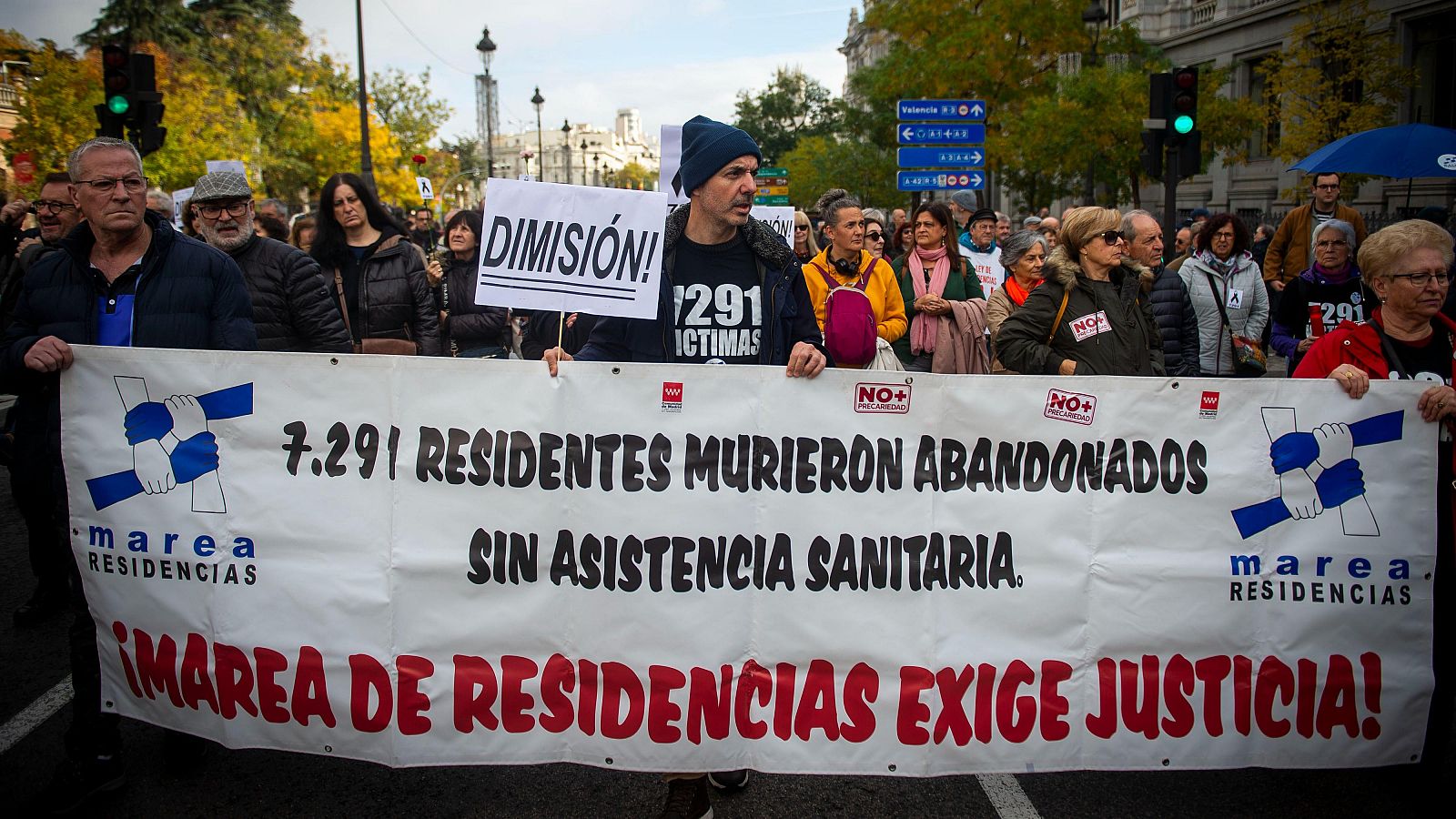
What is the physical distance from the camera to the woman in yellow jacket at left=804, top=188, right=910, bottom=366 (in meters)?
6.19

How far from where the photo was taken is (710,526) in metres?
3.34

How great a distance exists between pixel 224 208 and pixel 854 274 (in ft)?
11.2

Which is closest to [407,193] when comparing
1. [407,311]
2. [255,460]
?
[407,311]

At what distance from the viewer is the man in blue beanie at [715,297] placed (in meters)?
3.68

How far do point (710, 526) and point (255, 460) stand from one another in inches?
59.4

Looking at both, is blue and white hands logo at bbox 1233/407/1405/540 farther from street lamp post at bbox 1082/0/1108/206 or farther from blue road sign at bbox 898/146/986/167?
street lamp post at bbox 1082/0/1108/206

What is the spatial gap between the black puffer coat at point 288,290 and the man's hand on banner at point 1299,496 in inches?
159

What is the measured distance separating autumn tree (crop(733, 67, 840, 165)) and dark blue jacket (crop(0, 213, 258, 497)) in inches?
3701

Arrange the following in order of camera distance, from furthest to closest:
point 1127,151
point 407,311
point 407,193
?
point 407,193 < point 1127,151 < point 407,311

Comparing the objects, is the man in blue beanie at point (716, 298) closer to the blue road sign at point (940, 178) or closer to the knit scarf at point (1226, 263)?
the knit scarf at point (1226, 263)

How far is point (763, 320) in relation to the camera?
12.1 feet

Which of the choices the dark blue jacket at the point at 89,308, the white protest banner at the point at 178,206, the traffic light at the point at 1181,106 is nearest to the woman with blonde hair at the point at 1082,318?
the dark blue jacket at the point at 89,308

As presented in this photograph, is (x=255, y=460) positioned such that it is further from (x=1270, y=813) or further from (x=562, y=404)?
(x=1270, y=813)

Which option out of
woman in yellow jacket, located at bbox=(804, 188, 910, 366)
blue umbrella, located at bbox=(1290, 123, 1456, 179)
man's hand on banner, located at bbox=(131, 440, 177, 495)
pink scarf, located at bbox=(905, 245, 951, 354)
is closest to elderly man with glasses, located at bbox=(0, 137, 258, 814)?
man's hand on banner, located at bbox=(131, 440, 177, 495)
